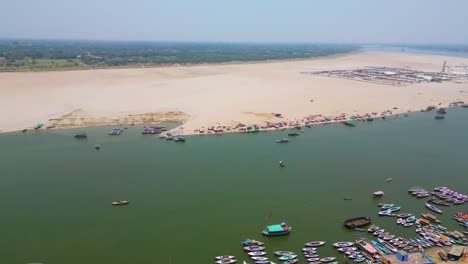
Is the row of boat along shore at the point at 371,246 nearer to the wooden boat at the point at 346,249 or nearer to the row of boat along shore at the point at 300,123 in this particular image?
the wooden boat at the point at 346,249

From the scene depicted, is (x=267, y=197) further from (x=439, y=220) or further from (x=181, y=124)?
(x=181, y=124)

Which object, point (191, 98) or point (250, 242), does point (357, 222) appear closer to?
point (250, 242)

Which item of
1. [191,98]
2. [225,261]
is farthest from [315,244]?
[191,98]

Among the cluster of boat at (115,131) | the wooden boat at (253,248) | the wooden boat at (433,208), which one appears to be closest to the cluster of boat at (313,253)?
the wooden boat at (253,248)

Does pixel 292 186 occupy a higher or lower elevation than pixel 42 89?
lower

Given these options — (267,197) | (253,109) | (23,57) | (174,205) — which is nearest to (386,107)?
(253,109)

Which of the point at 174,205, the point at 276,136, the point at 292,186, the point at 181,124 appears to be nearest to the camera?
the point at 174,205
